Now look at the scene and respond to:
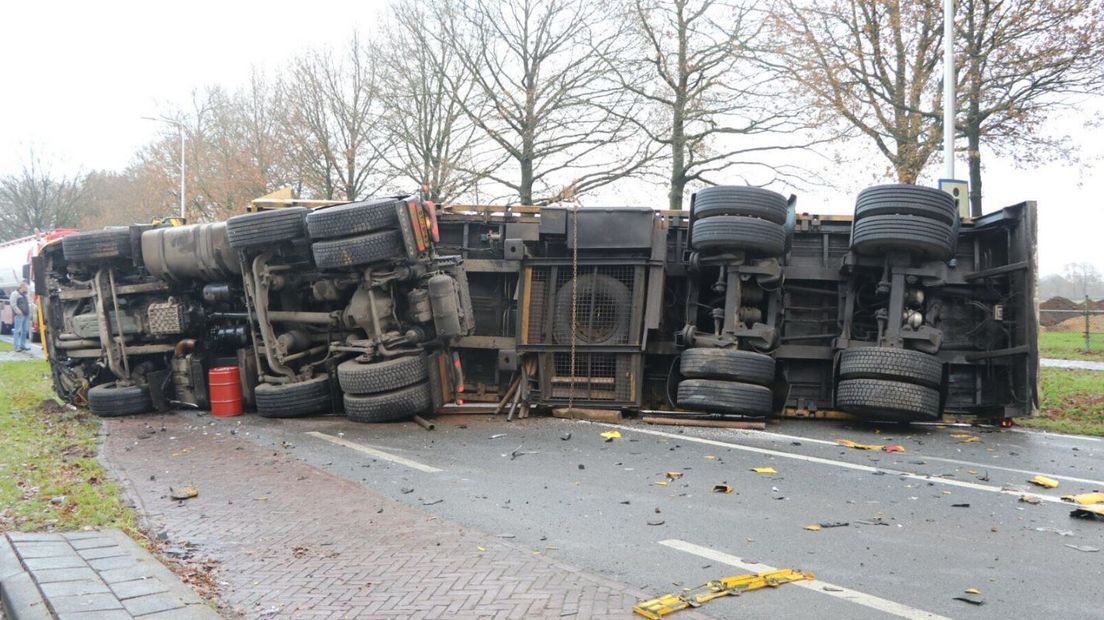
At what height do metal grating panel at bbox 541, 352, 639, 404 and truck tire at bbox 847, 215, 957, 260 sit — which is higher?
truck tire at bbox 847, 215, 957, 260

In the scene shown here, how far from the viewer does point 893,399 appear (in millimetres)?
8570

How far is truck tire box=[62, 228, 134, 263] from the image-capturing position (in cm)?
1124

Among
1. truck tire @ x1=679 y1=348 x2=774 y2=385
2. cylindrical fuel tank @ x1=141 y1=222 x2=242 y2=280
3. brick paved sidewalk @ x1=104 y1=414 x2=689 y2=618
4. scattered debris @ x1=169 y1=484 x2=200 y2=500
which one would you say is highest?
cylindrical fuel tank @ x1=141 y1=222 x2=242 y2=280

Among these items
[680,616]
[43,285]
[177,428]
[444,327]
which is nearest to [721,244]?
[444,327]

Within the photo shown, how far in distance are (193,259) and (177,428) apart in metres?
2.29

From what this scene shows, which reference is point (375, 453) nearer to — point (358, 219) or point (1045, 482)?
point (358, 219)

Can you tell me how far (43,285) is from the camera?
12.0 metres

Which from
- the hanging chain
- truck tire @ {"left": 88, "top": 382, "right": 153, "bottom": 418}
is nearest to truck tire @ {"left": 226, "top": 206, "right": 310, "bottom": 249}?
truck tire @ {"left": 88, "top": 382, "right": 153, "bottom": 418}

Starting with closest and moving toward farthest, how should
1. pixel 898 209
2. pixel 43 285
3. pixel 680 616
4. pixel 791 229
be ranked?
pixel 680 616
pixel 898 209
pixel 791 229
pixel 43 285

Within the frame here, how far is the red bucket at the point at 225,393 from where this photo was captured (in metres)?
10.9

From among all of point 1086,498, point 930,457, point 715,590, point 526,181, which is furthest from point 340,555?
point 526,181

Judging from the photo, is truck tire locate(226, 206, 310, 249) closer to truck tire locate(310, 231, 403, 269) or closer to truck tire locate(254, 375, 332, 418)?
truck tire locate(310, 231, 403, 269)

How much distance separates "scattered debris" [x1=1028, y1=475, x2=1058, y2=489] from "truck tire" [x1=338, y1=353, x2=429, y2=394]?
618cm

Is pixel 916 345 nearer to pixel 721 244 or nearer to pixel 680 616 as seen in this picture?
pixel 721 244
